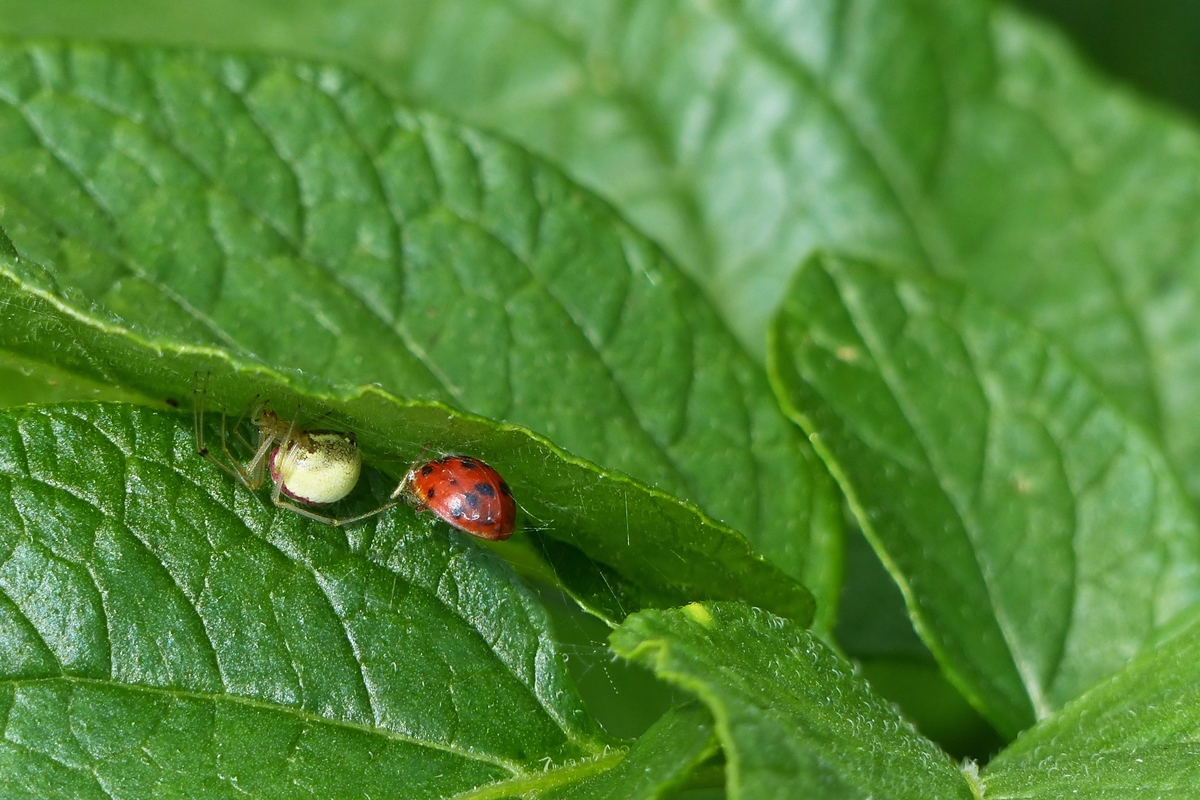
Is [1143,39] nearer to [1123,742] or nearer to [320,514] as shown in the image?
[1123,742]

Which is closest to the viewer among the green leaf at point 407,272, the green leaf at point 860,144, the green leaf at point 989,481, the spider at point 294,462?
the spider at point 294,462

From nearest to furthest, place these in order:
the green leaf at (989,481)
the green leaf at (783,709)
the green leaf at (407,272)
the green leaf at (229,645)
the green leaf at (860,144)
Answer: the green leaf at (783,709) → the green leaf at (229,645) → the green leaf at (407,272) → the green leaf at (989,481) → the green leaf at (860,144)

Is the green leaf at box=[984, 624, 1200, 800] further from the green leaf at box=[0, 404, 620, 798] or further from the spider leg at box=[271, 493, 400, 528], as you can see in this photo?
the spider leg at box=[271, 493, 400, 528]

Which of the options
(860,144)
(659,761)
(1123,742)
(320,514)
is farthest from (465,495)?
(860,144)

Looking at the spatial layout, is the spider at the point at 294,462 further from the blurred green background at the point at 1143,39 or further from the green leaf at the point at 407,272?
the blurred green background at the point at 1143,39

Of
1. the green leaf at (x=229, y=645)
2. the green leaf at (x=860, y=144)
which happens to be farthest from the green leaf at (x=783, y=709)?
the green leaf at (x=860, y=144)

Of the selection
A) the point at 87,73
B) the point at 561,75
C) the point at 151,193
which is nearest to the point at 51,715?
the point at 151,193
